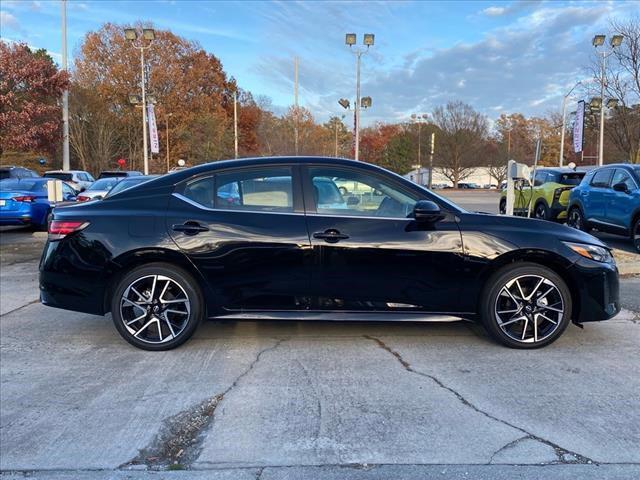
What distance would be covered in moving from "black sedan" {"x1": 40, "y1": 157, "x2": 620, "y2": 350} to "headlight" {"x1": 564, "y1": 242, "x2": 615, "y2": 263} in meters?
0.01

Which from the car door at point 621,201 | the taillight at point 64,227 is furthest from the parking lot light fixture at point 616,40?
the taillight at point 64,227

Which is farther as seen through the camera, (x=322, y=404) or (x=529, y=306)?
(x=529, y=306)

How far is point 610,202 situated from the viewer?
10.6 meters

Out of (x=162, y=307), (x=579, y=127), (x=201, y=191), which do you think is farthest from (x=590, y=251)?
(x=579, y=127)

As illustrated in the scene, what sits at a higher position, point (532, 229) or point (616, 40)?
point (616, 40)

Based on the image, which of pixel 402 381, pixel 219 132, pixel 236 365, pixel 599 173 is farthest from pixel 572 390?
pixel 219 132

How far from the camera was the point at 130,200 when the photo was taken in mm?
4664

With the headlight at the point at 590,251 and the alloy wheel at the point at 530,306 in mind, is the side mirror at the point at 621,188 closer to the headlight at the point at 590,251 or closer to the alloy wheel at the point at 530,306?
the headlight at the point at 590,251

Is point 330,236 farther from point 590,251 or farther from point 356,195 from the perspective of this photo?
point 590,251

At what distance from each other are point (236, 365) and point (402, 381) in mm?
1328

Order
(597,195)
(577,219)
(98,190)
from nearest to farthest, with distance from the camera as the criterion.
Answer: (597,195), (577,219), (98,190)

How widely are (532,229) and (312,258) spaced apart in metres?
1.86

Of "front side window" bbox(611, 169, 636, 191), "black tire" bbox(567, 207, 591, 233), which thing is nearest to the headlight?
"front side window" bbox(611, 169, 636, 191)

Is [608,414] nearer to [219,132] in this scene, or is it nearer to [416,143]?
[219,132]
